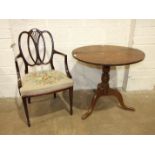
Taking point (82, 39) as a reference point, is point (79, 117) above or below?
below

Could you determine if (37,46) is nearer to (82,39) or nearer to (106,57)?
(82,39)

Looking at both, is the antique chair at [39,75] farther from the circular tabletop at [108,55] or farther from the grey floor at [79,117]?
the circular tabletop at [108,55]

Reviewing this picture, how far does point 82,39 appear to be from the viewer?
2.52 m

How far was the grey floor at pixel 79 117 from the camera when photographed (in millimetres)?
2035

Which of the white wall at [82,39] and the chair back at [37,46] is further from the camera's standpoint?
the white wall at [82,39]

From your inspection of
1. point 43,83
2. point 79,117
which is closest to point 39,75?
point 43,83

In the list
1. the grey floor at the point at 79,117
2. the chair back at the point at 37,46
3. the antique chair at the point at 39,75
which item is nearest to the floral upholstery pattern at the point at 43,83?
the antique chair at the point at 39,75

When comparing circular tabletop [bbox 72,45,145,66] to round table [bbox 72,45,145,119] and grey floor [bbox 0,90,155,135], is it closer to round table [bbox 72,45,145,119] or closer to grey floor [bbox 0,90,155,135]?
Answer: round table [bbox 72,45,145,119]

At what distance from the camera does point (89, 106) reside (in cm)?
245

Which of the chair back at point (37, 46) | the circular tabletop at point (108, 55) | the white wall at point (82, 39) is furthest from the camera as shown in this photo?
the white wall at point (82, 39)

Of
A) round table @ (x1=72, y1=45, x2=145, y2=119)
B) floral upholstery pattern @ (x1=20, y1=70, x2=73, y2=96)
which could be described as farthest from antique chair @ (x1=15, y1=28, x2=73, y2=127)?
round table @ (x1=72, y1=45, x2=145, y2=119)

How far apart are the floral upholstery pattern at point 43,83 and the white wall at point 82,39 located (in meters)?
0.52

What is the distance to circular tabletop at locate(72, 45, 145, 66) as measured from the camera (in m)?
1.85

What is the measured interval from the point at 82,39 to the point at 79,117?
3.33 feet
